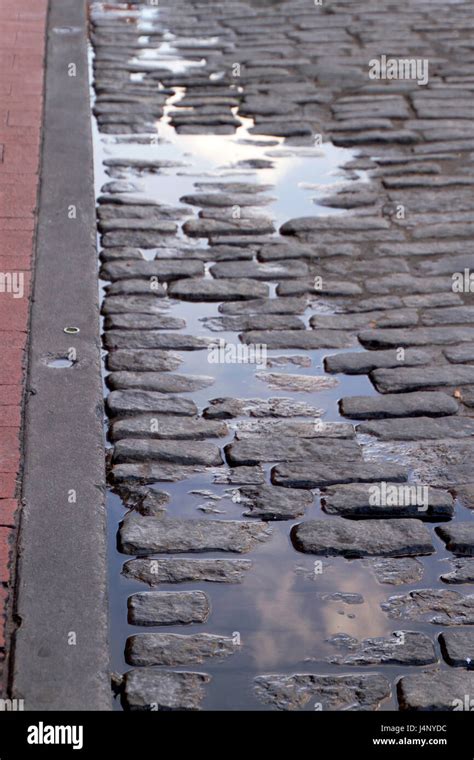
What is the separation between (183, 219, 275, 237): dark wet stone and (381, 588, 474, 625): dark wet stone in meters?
2.70

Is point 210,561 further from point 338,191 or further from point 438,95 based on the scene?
point 438,95

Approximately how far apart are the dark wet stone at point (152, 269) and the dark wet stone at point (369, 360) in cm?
95

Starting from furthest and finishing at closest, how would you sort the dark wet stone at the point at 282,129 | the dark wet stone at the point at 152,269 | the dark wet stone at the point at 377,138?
the dark wet stone at the point at 282,129 → the dark wet stone at the point at 377,138 → the dark wet stone at the point at 152,269

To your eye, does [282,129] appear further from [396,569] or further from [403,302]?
[396,569]

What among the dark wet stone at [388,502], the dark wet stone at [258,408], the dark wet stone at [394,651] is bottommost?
the dark wet stone at [394,651]

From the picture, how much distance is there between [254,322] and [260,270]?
0.53 meters

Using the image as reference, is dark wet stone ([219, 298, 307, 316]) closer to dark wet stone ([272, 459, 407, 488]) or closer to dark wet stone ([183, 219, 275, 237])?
dark wet stone ([183, 219, 275, 237])

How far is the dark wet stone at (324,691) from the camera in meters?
2.79

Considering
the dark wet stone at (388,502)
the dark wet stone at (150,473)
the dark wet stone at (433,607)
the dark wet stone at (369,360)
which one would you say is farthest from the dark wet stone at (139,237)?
the dark wet stone at (433,607)

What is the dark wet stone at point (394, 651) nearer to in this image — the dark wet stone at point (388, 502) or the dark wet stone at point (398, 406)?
the dark wet stone at point (388, 502)

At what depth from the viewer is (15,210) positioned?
5.39m

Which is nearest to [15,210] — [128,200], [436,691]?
[128,200]

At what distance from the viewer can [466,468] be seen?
149 inches
